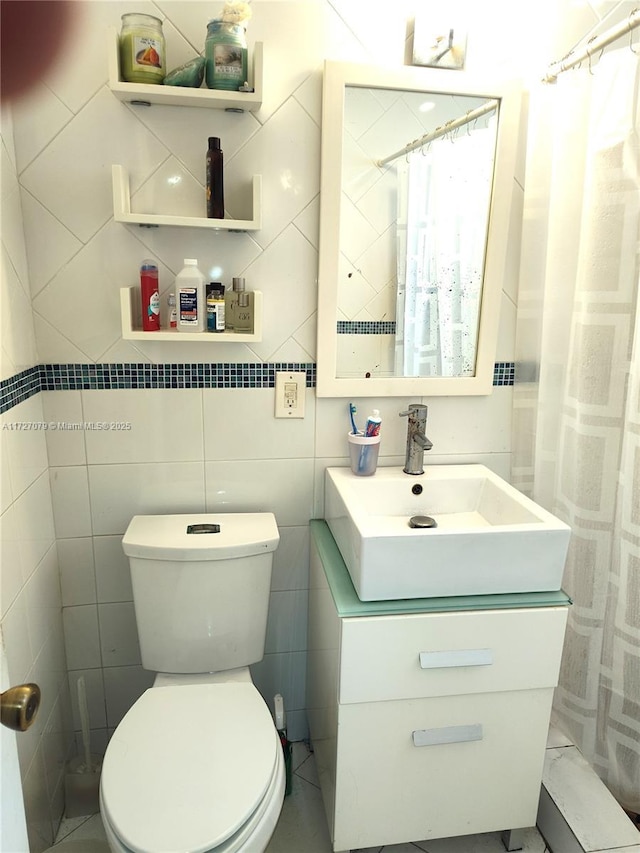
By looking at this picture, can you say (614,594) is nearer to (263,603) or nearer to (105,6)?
(263,603)

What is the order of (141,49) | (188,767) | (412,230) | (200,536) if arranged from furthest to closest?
1. (412,230)
2. (200,536)
3. (141,49)
4. (188,767)

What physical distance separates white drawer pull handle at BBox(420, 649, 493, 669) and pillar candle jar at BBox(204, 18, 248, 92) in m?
1.36

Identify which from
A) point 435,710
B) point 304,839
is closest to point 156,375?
point 435,710

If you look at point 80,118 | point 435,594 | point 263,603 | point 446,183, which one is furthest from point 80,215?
point 435,594

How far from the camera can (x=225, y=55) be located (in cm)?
131

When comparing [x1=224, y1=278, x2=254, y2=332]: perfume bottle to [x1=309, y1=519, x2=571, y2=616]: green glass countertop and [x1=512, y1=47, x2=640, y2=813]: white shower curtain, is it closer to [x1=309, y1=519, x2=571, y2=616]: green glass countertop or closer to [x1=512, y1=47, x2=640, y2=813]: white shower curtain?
[x1=309, y1=519, x2=571, y2=616]: green glass countertop

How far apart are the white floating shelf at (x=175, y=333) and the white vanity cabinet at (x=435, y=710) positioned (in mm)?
615

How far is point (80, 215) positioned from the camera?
1.45 meters

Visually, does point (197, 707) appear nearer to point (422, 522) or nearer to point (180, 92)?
point (422, 522)

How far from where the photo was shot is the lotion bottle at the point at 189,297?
1.42 meters

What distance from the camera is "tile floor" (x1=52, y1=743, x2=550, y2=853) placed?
1.54 m

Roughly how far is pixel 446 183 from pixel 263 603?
1.24 metres

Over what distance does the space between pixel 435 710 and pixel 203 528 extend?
72 centimetres

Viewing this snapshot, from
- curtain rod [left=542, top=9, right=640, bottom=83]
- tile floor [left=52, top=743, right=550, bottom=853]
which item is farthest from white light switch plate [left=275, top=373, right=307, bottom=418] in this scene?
tile floor [left=52, top=743, right=550, bottom=853]
